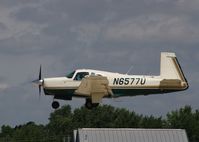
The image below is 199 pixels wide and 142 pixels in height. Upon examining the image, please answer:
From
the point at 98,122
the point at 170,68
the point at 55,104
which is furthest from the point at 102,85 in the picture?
the point at 98,122

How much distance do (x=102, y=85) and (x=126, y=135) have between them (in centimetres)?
1720

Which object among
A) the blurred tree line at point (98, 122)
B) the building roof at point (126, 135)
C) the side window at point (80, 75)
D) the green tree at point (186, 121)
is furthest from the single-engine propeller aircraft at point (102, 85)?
the green tree at point (186, 121)

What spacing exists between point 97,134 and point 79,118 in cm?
9676

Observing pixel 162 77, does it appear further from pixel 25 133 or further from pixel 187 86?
pixel 25 133

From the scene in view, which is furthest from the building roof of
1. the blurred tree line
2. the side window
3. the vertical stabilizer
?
the blurred tree line

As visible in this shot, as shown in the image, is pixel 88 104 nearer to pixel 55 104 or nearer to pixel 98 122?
pixel 55 104

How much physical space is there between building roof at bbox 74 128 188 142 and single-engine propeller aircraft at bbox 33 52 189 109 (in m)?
14.3

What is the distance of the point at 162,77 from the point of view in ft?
212

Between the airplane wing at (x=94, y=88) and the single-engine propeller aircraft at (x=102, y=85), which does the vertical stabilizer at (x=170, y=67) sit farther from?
the airplane wing at (x=94, y=88)

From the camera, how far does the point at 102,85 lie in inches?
2470

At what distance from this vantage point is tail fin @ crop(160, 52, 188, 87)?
65.1 meters

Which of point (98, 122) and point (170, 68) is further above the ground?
point (98, 122)

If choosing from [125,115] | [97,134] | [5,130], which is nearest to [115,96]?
[97,134]

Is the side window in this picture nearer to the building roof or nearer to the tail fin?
the tail fin
